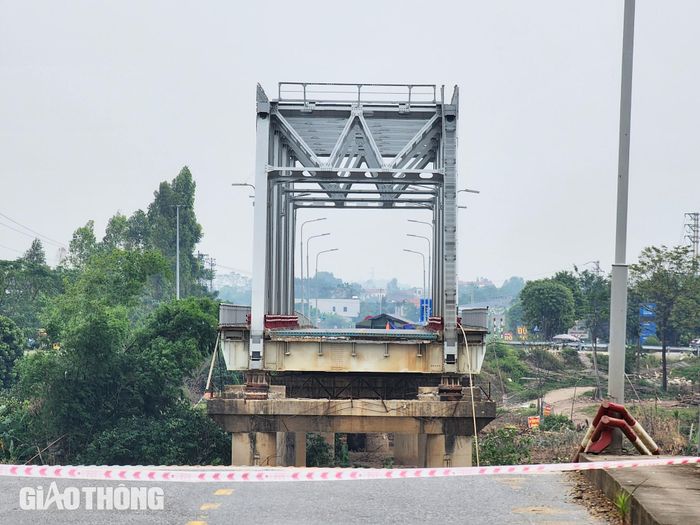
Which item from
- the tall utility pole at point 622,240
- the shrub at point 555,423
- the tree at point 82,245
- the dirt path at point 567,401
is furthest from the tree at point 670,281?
the tall utility pole at point 622,240

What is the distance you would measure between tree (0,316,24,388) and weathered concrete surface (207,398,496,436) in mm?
33413

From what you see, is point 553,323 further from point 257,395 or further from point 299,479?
point 299,479

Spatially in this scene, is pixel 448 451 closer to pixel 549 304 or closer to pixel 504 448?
pixel 504 448

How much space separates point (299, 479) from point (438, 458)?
18.0 metres

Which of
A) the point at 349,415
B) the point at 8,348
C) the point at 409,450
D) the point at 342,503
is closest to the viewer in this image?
the point at 342,503

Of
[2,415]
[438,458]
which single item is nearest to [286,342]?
[438,458]

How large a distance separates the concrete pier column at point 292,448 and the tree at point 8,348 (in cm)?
2413

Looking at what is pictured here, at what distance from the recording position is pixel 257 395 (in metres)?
31.0

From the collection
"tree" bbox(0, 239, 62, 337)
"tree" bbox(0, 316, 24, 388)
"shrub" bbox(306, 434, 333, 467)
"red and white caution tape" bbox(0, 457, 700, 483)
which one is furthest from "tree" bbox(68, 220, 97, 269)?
"red and white caution tape" bbox(0, 457, 700, 483)

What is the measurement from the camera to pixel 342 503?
11.6 m

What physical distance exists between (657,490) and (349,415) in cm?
2036

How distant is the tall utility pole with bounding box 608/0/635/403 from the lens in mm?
13852

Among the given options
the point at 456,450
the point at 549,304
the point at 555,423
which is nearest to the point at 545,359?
the point at 549,304

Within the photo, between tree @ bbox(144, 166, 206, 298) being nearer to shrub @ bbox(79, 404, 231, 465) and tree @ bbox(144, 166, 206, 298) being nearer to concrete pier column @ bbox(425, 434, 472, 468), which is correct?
shrub @ bbox(79, 404, 231, 465)
